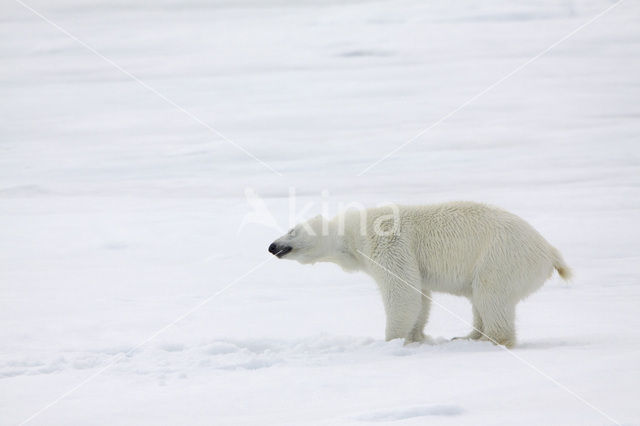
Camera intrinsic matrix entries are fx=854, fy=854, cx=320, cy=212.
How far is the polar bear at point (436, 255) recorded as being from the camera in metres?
5.29

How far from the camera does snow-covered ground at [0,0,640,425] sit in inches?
158

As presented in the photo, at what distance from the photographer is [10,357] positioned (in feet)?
16.8

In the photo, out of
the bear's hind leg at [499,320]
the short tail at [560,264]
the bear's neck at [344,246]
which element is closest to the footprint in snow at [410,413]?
the bear's hind leg at [499,320]

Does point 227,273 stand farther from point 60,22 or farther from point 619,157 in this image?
point 60,22

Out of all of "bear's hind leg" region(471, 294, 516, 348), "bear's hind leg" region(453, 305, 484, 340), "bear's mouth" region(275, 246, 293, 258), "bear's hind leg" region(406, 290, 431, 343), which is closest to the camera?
"bear's hind leg" region(471, 294, 516, 348)

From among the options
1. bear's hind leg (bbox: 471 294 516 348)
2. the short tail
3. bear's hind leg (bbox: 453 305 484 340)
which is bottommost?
bear's hind leg (bbox: 453 305 484 340)

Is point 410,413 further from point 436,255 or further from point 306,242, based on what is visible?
point 306,242

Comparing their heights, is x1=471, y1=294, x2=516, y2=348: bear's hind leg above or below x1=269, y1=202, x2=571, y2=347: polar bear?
below

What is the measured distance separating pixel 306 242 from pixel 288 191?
524 centimetres

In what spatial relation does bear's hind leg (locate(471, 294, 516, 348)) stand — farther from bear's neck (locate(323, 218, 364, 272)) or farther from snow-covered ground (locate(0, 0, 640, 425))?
bear's neck (locate(323, 218, 364, 272))

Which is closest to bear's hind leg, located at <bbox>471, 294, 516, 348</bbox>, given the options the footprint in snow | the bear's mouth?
A: the bear's mouth

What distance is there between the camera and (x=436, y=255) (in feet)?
18.2

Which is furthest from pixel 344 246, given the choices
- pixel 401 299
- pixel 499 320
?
pixel 499 320

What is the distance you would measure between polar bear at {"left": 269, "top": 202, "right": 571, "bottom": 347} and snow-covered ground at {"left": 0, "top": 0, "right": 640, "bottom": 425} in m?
0.28
